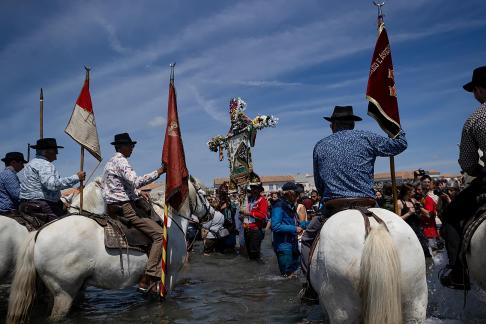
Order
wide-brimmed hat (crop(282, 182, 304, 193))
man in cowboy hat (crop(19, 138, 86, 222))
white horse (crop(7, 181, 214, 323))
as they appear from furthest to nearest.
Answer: wide-brimmed hat (crop(282, 182, 304, 193)), man in cowboy hat (crop(19, 138, 86, 222)), white horse (crop(7, 181, 214, 323))

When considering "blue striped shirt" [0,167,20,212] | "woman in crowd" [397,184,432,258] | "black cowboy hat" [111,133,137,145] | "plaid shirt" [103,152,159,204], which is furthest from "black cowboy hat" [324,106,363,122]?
"blue striped shirt" [0,167,20,212]

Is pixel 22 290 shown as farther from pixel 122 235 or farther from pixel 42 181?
pixel 42 181

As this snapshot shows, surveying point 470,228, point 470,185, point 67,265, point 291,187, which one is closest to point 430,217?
point 291,187

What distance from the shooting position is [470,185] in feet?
14.0

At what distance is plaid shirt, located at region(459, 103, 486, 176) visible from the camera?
3.91 meters

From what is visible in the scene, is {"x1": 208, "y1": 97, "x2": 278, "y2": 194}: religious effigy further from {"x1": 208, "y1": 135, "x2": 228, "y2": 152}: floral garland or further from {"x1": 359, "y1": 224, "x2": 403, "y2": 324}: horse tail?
{"x1": 359, "y1": 224, "x2": 403, "y2": 324}: horse tail

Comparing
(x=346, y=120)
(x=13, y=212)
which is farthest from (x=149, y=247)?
(x=346, y=120)

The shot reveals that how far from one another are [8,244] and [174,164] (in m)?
2.85

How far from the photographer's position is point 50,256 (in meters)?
5.54

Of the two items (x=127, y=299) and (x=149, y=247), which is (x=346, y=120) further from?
(x=127, y=299)

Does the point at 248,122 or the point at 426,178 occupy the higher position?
the point at 248,122

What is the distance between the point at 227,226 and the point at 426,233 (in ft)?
20.4

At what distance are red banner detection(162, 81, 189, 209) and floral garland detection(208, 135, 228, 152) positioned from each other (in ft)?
30.0

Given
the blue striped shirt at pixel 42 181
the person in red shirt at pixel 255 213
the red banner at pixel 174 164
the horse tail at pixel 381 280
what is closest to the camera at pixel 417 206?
the person in red shirt at pixel 255 213
